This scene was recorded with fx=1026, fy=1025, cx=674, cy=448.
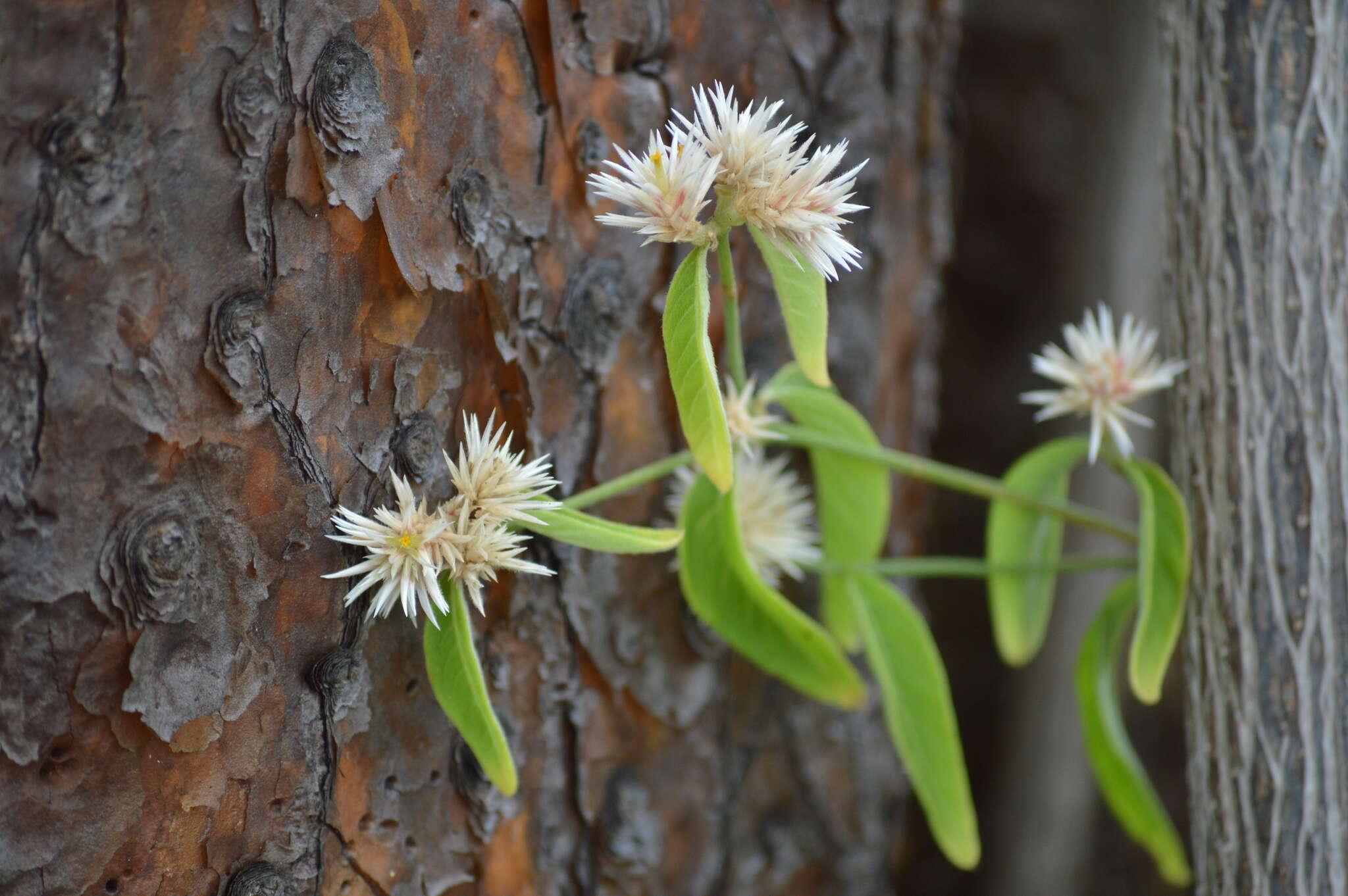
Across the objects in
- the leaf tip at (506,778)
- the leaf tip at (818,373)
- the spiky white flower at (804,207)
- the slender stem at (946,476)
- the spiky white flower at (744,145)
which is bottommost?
the leaf tip at (506,778)

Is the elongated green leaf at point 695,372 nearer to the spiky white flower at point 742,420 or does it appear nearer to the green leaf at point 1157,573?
the spiky white flower at point 742,420

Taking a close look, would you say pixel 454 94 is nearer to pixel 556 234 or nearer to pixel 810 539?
pixel 556 234

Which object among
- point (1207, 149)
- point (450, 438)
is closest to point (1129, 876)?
point (1207, 149)

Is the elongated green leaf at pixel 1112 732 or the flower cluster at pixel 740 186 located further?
the elongated green leaf at pixel 1112 732

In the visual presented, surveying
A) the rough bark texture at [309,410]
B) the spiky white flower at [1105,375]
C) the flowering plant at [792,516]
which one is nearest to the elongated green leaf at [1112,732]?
the flowering plant at [792,516]

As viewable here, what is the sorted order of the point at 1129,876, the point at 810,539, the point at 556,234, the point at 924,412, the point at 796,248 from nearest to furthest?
the point at 796,248
the point at 556,234
the point at 810,539
the point at 924,412
the point at 1129,876

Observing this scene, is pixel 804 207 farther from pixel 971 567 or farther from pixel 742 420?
pixel 971 567

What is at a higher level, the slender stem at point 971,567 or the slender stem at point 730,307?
the slender stem at point 730,307

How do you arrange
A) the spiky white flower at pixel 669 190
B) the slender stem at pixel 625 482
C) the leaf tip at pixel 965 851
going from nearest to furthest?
the spiky white flower at pixel 669 190 → the slender stem at pixel 625 482 → the leaf tip at pixel 965 851
